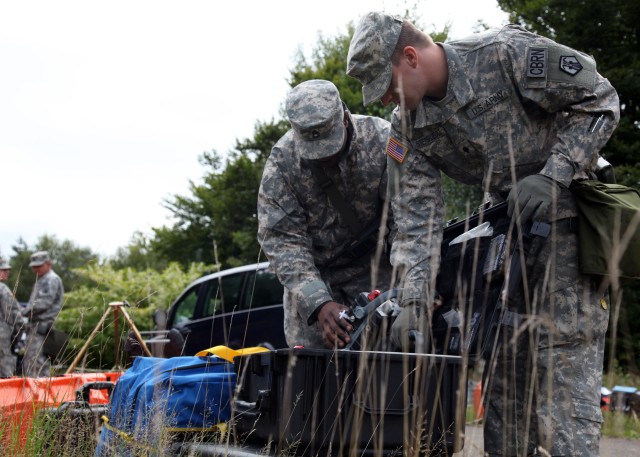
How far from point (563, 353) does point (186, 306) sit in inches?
297

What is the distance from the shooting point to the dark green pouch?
2.70m

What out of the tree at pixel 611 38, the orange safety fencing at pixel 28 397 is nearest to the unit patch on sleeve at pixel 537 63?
the orange safety fencing at pixel 28 397

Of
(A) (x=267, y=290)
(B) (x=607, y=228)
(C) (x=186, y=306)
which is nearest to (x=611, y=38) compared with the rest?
(A) (x=267, y=290)

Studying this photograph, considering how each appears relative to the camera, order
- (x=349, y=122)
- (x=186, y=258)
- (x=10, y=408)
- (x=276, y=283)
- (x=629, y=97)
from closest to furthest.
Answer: (x=10, y=408) → (x=349, y=122) → (x=276, y=283) → (x=629, y=97) → (x=186, y=258)

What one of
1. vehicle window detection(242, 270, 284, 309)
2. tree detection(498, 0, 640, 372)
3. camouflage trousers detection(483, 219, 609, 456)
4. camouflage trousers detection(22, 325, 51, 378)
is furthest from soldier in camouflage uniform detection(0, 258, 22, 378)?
tree detection(498, 0, 640, 372)

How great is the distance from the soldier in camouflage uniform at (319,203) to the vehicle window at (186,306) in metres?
5.97

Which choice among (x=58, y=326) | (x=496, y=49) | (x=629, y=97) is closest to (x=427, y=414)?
(x=496, y=49)

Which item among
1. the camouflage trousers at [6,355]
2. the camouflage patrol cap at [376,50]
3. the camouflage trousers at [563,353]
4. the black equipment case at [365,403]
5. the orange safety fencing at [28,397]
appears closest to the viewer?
the black equipment case at [365,403]

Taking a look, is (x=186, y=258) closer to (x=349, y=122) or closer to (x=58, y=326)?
(x=58, y=326)

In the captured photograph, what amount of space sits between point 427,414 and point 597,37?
11.0 m

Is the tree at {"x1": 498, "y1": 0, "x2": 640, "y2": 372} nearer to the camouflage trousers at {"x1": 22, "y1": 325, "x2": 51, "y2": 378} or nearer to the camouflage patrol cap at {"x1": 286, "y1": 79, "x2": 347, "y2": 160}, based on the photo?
the camouflage trousers at {"x1": 22, "y1": 325, "x2": 51, "y2": 378}

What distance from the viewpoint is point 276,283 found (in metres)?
8.27

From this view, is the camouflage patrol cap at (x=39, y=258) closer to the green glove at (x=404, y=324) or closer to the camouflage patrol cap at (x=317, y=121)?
the camouflage patrol cap at (x=317, y=121)

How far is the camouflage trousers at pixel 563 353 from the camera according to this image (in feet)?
9.07
